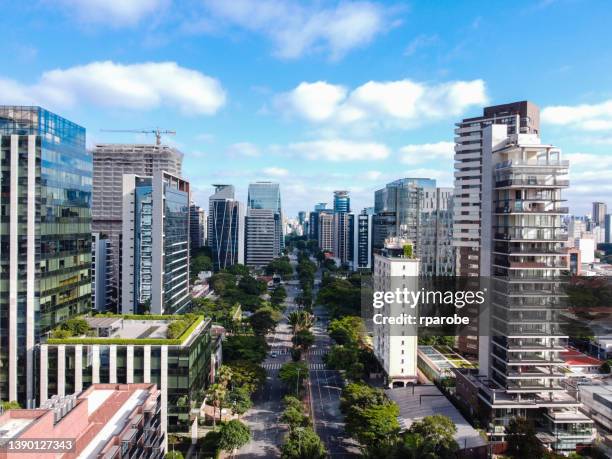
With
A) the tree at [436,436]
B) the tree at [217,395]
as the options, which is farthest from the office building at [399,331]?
the tree at [217,395]

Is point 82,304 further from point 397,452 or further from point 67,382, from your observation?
point 397,452

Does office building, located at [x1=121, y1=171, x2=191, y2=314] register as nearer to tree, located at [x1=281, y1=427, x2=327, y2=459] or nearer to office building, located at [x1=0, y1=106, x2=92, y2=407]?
office building, located at [x1=0, y1=106, x2=92, y2=407]

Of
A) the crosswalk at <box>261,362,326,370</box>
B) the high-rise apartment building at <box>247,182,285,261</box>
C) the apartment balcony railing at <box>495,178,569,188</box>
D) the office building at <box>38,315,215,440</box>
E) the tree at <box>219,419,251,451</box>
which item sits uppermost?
the high-rise apartment building at <box>247,182,285,261</box>

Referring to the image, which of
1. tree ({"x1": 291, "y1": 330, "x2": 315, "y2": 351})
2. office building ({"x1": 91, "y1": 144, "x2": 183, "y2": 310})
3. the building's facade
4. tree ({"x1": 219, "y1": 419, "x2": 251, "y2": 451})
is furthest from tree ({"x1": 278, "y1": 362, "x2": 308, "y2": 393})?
the building's facade

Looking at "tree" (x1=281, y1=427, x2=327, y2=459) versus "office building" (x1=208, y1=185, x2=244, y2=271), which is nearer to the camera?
"tree" (x1=281, y1=427, x2=327, y2=459)

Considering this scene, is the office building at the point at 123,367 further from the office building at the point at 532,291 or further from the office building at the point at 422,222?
the office building at the point at 422,222

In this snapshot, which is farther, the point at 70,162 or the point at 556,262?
the point at 70,162

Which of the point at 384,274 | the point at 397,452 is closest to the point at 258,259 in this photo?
the point at 384,274

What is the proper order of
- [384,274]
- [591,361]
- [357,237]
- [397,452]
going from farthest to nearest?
1. [357,237]
2. [591,361]
3. [384,274]
4. [397,452]
